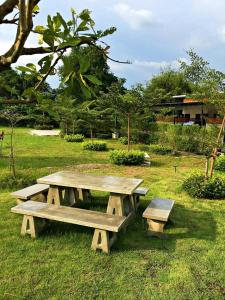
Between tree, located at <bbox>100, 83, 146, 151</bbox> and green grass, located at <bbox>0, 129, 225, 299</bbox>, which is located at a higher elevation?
tree, located at <bbox>100, 83, 146, 151</bbox>

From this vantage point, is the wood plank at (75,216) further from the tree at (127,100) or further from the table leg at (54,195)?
the tree at (127,100)

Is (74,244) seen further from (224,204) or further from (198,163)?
(198,163)

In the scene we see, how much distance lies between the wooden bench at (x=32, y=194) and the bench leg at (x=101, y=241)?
1875mm

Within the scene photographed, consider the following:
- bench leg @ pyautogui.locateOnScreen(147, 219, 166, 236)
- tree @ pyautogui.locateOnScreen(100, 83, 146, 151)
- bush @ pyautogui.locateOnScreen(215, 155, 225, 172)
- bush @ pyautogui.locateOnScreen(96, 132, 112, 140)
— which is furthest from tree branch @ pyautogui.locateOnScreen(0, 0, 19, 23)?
bush @ pyautogui.locateOnScreen(96, 132, 112, 140)

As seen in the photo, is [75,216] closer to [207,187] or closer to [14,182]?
[14,182]

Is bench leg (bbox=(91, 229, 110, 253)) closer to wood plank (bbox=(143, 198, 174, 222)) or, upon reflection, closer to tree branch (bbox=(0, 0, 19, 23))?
wood plank (bbox=(143, 198, 174, 222))

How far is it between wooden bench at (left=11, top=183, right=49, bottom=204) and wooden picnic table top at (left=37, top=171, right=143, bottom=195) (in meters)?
0.36

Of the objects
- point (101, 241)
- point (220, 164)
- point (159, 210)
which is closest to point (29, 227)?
point (101, 241)

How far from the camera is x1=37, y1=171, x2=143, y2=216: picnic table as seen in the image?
521cm

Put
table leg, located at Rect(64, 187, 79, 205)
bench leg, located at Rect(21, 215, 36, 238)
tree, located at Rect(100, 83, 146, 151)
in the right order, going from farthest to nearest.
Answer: tree, located at Rect(100, 83, 146, 151) → table leg, located at Rect(64, 187, 79, 205) → bench leg, located at Rect(21, 215, 36, 238)

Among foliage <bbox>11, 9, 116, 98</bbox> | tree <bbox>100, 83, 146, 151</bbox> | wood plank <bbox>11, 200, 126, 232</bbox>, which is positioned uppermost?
tree <bbox>100, 83, 146, 151</bbox>

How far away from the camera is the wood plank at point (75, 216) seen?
172 inches

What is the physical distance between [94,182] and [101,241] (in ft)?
4.70

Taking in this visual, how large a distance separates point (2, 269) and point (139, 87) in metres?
11.1
